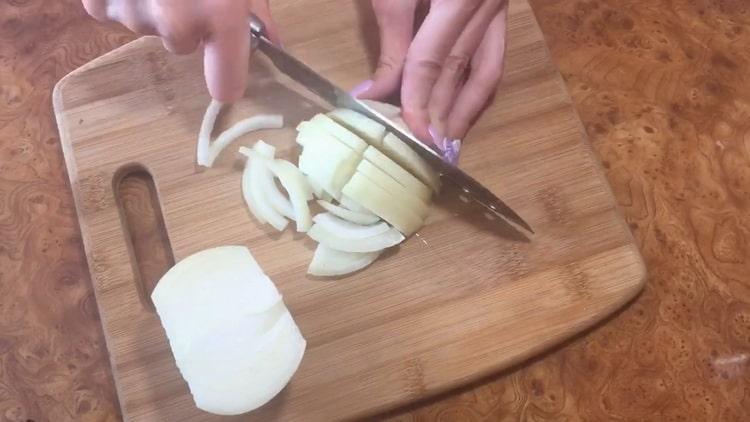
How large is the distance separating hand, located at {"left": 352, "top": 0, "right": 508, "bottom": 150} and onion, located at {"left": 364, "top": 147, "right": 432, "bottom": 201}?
0.06m

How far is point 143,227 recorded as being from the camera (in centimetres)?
120

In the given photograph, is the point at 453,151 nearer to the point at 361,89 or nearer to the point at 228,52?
the point at 361,89

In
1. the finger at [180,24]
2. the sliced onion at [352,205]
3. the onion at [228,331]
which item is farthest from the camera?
the sliced onion at [352,205]

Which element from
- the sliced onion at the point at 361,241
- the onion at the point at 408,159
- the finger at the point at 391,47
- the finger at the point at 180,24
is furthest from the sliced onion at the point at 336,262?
the finger at the point at 180,24

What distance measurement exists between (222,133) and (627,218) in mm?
623

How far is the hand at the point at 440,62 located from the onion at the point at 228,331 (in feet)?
1.07

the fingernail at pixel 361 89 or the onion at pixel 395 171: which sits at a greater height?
the fingernail at pixel 361 89

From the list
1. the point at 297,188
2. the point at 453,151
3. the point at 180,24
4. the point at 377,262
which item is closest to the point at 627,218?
the point at 453,151

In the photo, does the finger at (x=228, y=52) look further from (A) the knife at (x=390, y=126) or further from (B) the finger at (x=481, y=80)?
(B) the finger at (x=481, y=80)

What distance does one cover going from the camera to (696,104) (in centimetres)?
125

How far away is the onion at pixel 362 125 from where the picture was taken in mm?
1146

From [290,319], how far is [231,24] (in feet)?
1.37

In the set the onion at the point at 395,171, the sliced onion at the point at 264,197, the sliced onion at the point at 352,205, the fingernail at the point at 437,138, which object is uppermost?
the fingernail at the point at 437,138

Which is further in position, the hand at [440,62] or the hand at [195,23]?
the hand at [440,62]
